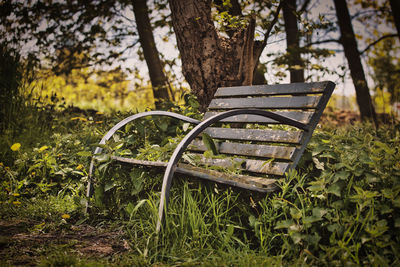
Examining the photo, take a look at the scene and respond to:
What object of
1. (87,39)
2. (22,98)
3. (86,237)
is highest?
(87,39)

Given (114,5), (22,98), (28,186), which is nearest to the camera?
(28,186)

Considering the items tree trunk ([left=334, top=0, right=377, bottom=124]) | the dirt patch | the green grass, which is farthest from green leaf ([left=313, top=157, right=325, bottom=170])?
tree trunk ([left=334, top=0, right=377, bottom=124])

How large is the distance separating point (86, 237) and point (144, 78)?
5294 millimetres

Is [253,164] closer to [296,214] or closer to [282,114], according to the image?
[282,114]

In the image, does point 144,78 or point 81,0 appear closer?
point 81,0

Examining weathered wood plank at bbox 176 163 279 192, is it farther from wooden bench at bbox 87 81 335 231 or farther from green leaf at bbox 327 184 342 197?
green leaf at bbox 327 184 342 197

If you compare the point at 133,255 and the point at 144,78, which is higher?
the point at 144,78

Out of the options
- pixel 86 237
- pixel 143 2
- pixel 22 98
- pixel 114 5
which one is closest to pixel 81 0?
pixel 114 5

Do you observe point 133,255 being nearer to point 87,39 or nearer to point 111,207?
point 111,207

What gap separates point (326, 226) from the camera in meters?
1.69

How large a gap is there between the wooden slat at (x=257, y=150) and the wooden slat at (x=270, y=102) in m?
0.39

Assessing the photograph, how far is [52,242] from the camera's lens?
1684 mm

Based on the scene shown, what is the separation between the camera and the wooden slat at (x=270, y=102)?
224 cm

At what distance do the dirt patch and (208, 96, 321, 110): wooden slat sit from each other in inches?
56.0
